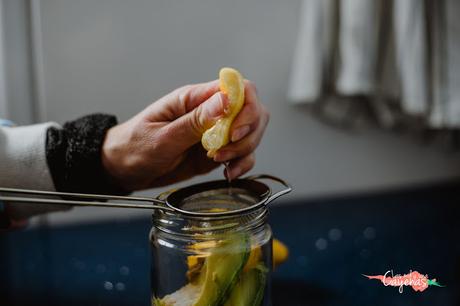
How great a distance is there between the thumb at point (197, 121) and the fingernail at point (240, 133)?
20mm

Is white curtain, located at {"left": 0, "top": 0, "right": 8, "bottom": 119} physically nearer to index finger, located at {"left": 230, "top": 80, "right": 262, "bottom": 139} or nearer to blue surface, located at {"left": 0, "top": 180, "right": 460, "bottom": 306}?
blue surface, located at {"left": 0, "top": 180, "right": 460, "bottom": 306}

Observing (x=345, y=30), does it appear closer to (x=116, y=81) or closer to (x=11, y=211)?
(x=116, y=81)

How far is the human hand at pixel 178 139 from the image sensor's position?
1.14ft

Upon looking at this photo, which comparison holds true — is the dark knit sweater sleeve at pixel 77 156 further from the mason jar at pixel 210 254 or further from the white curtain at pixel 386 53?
the white curtain at pixel 386 53

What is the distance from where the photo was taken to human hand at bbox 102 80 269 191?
1.14 feet

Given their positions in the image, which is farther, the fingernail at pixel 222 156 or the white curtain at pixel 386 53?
the white curtain at pixel 386 53

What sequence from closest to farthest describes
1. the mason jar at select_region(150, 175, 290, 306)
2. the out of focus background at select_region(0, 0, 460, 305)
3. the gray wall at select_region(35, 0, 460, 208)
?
the mason jar at select_region(150, 175, 290, 306) < the out of focus background at select_region(0, 0, 460, 305) < the gray wall at select_region(35, 0, 460, 208)

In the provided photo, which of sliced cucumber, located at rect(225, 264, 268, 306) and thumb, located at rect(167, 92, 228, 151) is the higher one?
thumb, located at rect(167, 92, 228, 151)

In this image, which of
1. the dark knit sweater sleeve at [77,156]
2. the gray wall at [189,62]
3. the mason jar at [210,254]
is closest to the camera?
the mason jar at [210,254]

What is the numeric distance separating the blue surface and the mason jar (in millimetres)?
93

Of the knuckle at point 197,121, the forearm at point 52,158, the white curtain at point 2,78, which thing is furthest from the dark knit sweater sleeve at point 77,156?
the white curtain at point 2,78

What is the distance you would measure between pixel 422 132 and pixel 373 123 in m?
0.11

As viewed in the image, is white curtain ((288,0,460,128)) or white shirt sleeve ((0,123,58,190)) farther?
white curtain ((288,0,460,128))

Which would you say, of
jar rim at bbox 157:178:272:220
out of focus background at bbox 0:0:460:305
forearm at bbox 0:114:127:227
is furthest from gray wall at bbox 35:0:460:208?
jar rim at bbox 157:178:272:220
